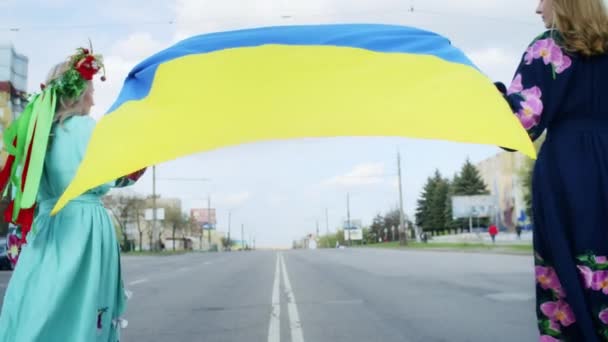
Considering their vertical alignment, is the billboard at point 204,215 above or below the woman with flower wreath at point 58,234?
above

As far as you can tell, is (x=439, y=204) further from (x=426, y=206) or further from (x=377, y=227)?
(x=377, y=227)

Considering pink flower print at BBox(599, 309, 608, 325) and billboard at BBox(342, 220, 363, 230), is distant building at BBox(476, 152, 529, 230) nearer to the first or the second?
billboard at BBox(342, 220, 363, 230)

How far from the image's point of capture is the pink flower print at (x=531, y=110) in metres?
2.25

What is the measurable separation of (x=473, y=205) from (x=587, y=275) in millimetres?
81712

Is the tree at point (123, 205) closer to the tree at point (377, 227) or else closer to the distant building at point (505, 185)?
the distant building at point (505, 185)

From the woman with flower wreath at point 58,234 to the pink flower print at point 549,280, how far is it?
1.80 meters

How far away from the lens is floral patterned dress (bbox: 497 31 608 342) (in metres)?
2.09

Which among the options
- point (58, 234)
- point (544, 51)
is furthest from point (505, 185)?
point (544, 51)

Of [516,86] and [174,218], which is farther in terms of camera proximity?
[174,218]

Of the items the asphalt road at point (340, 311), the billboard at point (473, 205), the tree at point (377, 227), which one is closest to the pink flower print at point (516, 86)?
the asphalt road at point (340, 311)

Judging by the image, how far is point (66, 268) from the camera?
2941 millimetres

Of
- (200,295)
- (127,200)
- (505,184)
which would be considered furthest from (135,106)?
(505,184)

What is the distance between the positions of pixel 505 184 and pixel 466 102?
9236 centimetres

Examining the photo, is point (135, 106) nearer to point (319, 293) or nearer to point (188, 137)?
point (188, 137)
